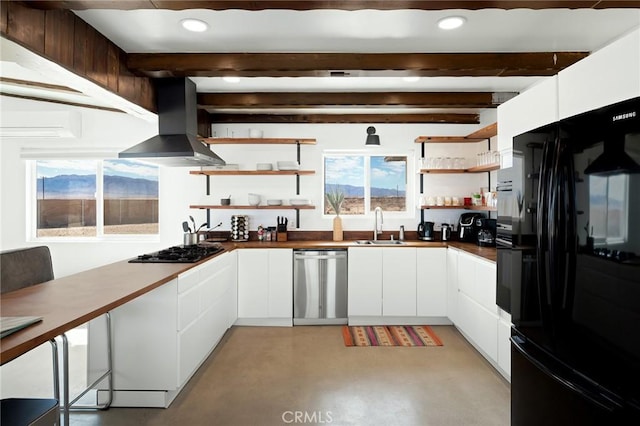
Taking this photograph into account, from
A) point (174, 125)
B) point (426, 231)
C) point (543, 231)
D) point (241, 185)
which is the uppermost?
point (174, 125)

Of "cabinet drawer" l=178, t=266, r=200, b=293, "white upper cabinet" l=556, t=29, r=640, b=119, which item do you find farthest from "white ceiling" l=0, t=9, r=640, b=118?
"cabinet drawer" l=178, t=266, r=200, b=293

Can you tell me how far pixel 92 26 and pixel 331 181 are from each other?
2973 mm

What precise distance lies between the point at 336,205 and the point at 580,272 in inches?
129

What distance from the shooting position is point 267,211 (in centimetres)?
454

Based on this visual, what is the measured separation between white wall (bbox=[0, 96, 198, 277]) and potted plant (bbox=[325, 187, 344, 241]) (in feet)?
5.99

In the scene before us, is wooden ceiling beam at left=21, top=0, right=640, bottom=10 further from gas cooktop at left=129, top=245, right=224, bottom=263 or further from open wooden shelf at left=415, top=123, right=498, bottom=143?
open wooden shelf at left=415, top=123, right=498, bottom=143

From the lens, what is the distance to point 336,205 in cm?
450

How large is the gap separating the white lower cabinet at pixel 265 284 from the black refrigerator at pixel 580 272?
8.35 feet

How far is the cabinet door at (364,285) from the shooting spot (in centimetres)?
391

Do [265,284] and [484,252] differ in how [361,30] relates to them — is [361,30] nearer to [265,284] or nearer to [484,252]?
[484,252]

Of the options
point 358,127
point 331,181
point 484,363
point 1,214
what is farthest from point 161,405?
point 1,214

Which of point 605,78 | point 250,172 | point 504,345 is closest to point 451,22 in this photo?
point 605,78

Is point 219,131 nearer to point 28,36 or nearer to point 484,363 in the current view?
point 28,36

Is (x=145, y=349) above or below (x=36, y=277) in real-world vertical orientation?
below
